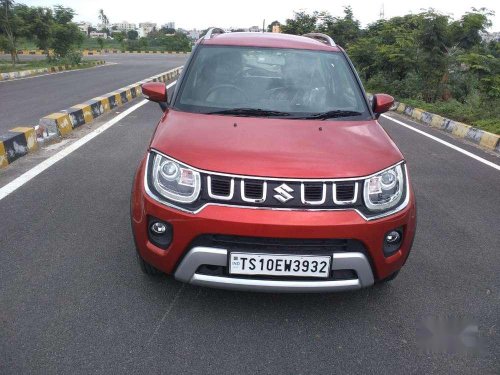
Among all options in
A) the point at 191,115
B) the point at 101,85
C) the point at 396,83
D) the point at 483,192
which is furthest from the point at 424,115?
the point at 101,85

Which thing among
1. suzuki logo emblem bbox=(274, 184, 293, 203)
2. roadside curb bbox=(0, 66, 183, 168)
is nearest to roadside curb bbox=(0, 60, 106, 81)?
roadside curb bbox=(0, 66, 183, 168)

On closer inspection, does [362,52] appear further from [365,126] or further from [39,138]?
[365,126]

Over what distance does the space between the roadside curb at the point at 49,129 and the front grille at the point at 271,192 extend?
13.0ft

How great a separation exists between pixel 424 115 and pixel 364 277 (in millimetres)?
8976

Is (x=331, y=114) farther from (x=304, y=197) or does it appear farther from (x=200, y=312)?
(x=200, y=312)

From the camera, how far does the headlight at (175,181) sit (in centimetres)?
233

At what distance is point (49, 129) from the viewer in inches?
270

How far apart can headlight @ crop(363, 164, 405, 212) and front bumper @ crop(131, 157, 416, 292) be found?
79 millimetres

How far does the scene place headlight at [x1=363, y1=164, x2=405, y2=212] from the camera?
238 centimetres

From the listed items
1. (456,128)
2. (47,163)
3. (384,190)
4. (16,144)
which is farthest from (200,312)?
(456,128)

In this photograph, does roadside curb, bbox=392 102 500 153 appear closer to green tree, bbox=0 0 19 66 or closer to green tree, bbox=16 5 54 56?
green tree, bbox=0 0 19 66

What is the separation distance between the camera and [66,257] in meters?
3.12

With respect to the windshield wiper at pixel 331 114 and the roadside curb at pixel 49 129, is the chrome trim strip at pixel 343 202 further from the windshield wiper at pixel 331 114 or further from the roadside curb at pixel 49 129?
the roadside curb at pixel 49 129

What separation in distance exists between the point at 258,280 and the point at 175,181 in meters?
0.69
